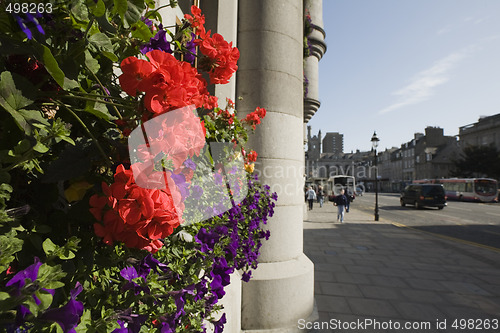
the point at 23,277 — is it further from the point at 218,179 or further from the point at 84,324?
the point at 218,179

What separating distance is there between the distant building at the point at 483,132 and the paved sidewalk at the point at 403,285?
168 ft

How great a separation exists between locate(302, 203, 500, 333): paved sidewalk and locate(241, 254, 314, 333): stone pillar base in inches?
17.7

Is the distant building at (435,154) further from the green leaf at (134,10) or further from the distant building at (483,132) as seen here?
the green leaf at (134,10)

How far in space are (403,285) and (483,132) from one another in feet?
204

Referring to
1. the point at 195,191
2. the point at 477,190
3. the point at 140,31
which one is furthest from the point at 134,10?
the point at 477,190

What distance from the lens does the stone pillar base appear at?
10.4 ft

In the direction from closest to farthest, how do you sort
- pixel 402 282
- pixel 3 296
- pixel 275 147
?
pixel 3 296, pixel 275 147, pixel 402 282

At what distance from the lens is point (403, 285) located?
546 centimetres

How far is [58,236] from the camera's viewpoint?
2.64 ft

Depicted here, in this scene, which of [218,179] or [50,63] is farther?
[218,179]

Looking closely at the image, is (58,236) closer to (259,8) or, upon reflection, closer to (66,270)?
(66,270)

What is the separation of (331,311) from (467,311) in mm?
2199

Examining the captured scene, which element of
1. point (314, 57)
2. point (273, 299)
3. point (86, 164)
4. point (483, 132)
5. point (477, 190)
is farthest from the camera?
point (483, 132)

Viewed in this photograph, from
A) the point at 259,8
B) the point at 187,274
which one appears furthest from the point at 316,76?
the point at 187,274
